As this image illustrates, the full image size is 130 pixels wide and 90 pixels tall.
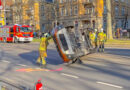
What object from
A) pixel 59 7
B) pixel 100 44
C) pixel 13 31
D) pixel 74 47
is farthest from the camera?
pixel 59 7

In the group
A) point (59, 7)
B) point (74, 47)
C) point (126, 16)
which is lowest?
point (74, 47)

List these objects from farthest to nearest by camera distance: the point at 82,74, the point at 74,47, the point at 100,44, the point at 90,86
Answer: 1. the point at 100,44
2. the point at 74,47
3. the point at 82,74
4. the point at 90,86

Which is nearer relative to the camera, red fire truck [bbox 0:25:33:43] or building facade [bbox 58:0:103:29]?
red fire truck [bbox 0:25:33:43]

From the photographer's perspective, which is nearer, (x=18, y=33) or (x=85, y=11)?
(x=18, y=33)

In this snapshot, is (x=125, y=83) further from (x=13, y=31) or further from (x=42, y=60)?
(x=13, y=31)

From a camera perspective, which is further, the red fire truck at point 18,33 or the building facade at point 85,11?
the building facade at point 85,11

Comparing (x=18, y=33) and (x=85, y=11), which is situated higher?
(x=85, y=11)

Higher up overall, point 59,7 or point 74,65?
point 59,7

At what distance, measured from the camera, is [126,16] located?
1629 inches

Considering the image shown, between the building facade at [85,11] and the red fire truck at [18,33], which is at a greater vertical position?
the building facade at [85,11]

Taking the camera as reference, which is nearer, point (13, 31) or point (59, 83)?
point (59, 83)

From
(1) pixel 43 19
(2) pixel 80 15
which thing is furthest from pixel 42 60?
(1) pixel 43 19

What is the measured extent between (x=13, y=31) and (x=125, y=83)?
24338 mm

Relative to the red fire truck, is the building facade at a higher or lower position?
higher
